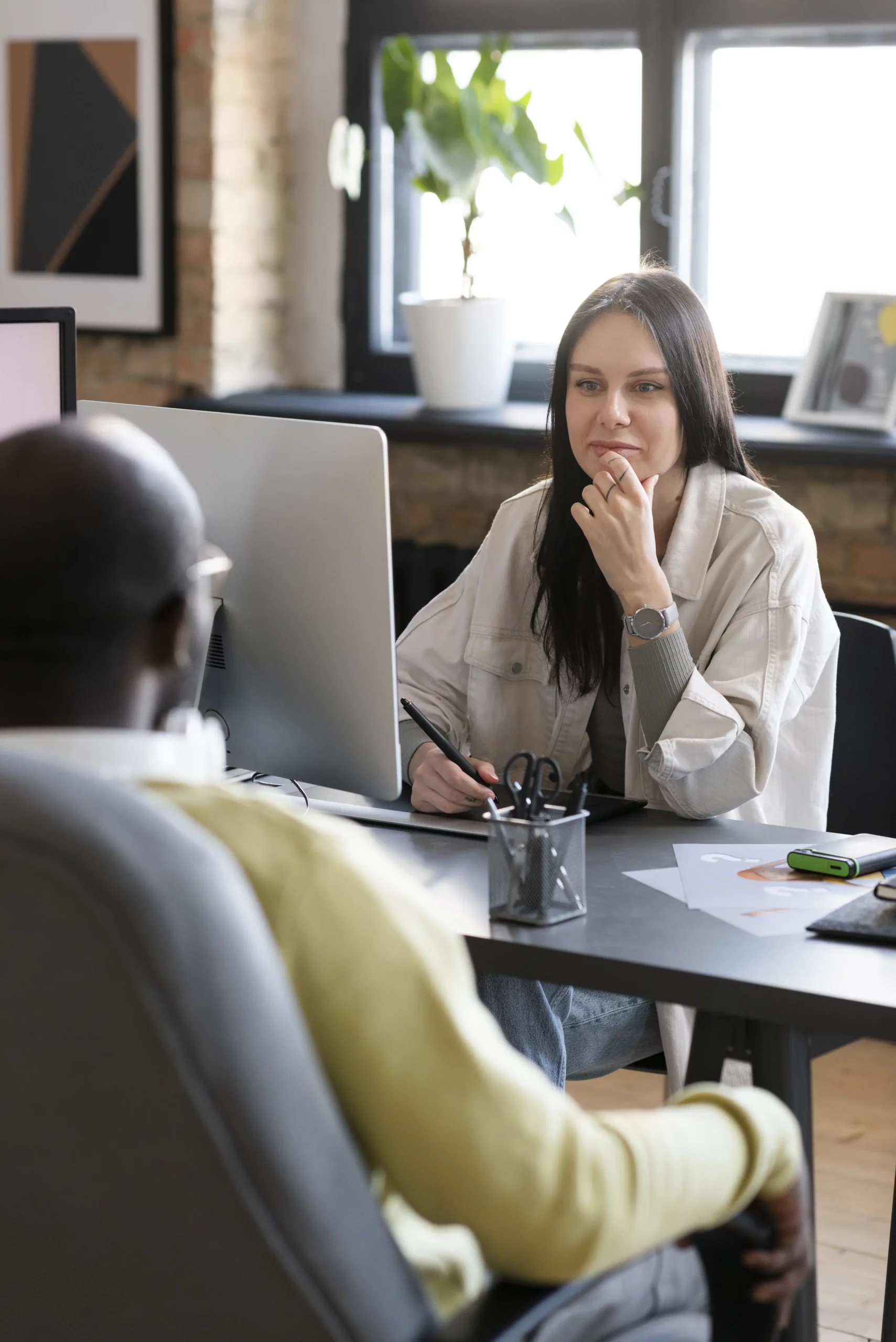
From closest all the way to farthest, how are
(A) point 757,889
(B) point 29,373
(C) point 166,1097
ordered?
(C) point 166,1097
(A) point 757,889
(B) point 29,373

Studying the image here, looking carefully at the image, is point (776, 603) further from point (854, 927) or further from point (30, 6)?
point (30, 6)

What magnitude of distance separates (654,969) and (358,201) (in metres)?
2.61

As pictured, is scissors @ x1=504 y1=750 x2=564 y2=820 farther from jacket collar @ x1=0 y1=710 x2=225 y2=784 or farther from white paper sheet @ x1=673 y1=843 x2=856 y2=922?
jacket collar @ x1=0 y1=710 x2=225 y2=784

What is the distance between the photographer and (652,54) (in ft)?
10.6

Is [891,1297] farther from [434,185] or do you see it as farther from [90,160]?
[90,160]

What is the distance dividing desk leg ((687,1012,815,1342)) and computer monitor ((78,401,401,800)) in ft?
1.52

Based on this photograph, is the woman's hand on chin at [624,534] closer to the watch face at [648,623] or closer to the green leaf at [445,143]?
the watch face at [648,623]

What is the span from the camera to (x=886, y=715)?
2.02 m

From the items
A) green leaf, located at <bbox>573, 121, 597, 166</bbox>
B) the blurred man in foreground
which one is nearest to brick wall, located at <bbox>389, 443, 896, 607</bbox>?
green leaf, located at <bbox>573, 121, 597, 166</bbox>

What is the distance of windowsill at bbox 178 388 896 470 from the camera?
2908 millimetres

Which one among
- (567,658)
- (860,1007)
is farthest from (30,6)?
(860,1007)

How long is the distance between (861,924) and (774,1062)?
0.53 ft

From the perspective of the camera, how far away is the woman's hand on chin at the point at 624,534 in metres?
1.85

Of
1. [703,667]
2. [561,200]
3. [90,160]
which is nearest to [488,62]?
[561,200]
